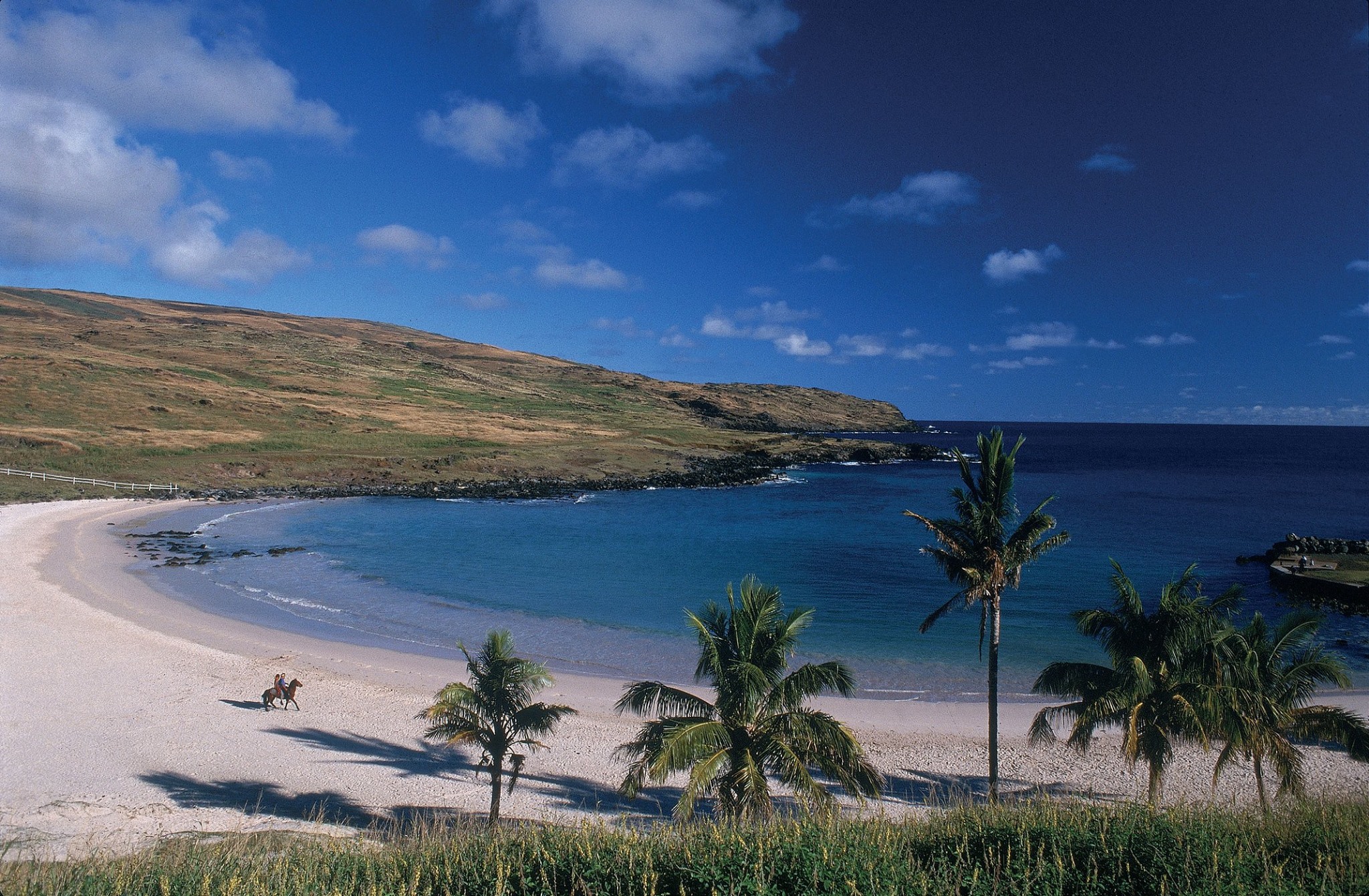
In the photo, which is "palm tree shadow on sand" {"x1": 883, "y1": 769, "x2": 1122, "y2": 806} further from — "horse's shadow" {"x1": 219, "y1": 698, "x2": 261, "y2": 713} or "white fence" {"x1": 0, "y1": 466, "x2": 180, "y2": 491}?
"white fence" {"x1": 0, "y1": 466, "x2": 180, "y2": 491}

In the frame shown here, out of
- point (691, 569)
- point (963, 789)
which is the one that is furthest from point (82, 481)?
point (963, 789)

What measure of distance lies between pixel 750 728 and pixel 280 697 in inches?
642

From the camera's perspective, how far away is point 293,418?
339 ft

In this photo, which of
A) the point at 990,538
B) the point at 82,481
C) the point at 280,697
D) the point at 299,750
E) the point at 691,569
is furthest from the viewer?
the point at 82,481

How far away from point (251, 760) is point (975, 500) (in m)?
19.2

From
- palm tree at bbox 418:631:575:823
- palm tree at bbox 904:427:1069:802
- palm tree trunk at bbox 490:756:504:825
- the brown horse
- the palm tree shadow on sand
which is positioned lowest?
the palm tree shadow on sand

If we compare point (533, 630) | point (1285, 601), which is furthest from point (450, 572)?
point (1285, 601)

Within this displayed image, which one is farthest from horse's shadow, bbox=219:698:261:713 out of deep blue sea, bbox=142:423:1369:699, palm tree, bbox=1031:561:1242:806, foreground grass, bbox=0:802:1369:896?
palm tree, bbox=1031:561:1242:806

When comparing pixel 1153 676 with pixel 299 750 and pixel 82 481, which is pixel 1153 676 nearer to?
pixel 299 750

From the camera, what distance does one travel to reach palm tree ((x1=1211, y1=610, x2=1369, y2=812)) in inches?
541

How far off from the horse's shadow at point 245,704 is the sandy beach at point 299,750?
0.13 meters

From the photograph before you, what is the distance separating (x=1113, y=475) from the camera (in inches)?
4491

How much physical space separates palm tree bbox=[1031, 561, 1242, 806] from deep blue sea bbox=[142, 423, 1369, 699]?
1065cm

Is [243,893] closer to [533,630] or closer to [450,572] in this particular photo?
[533,630]
